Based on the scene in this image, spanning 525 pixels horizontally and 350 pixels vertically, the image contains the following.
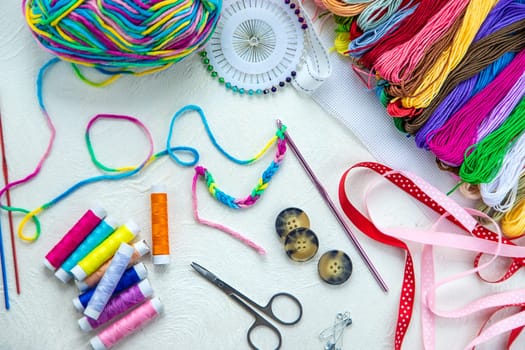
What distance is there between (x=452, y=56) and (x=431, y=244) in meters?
0.39

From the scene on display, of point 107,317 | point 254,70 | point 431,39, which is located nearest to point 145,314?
point 107,317

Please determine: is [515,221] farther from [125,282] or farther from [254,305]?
[125,282]

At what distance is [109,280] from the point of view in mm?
1177

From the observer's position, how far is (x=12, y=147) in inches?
48.7

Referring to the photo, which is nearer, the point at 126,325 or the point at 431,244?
the point at 126,325

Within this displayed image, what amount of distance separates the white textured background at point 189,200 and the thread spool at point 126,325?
1.5 inches

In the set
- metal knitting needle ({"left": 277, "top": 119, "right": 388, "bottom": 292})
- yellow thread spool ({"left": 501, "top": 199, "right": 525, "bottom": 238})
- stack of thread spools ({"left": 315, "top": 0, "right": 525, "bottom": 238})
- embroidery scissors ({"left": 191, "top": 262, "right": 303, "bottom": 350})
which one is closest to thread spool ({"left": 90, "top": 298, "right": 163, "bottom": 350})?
embroidery scissors ({"left": 191, "top": 262, "right": 303, "bottom": 350})

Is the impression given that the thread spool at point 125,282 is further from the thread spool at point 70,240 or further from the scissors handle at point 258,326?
the scissors handle at point 258,326

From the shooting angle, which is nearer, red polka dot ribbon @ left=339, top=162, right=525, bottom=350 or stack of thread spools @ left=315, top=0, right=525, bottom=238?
stack of thread spools @ left=315, top=0, right=525, bottom=238

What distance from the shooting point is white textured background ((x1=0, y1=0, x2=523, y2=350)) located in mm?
1233

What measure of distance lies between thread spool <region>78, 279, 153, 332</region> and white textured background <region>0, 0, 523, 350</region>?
0.14 feet

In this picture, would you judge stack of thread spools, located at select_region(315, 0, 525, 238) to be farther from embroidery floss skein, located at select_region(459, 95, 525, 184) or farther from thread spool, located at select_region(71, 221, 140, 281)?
thread spool, located at select_region(71, 221, 140, 281)

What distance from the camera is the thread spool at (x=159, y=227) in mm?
1221

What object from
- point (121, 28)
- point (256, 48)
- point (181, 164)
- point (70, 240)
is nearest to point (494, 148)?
point (256, 48)
